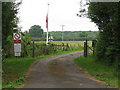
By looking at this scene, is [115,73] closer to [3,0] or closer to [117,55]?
[117,55]

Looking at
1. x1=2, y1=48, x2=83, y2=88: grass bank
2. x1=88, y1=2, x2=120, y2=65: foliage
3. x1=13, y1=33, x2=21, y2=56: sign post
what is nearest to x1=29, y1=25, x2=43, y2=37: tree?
x1=88, y1=2, x2=120, y2=65: foliage

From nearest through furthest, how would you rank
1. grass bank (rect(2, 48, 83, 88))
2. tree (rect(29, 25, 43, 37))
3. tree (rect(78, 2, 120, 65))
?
grass bank (rect(2, 48, 83, 88))
tree (rect(78, 2, 120, 65))
tree (rect(29, 25, 43, 37))

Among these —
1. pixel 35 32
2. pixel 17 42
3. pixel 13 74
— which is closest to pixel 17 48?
pixel 17 42

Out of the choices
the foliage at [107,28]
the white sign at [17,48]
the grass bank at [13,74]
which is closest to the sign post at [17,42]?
the white sign at [17,48]

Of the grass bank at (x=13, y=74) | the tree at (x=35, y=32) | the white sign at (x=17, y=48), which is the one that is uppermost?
the tree at (x=35, y=32)

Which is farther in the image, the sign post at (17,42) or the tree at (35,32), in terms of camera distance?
the tree at (35,32)

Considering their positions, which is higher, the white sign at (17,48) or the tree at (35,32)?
the tree at (35,32)

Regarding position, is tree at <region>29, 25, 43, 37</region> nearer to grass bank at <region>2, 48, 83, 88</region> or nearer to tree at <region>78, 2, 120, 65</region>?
tree at <region>78, 2, 120, 65</region>

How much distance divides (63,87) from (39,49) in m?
26.3

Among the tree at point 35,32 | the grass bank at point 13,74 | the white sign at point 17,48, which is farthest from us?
the tree at point 35,32

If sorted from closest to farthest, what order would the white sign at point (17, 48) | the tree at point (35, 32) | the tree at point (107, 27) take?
the white sign at point (17, 48) → the tree at point (107, 27) → the tree at point (35, 32)

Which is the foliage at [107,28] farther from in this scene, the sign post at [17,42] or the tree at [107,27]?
the sign post at [17,42]

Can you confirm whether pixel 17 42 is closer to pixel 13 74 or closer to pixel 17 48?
pixel 17 48

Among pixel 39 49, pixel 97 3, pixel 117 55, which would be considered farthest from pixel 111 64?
pixel 39 49
